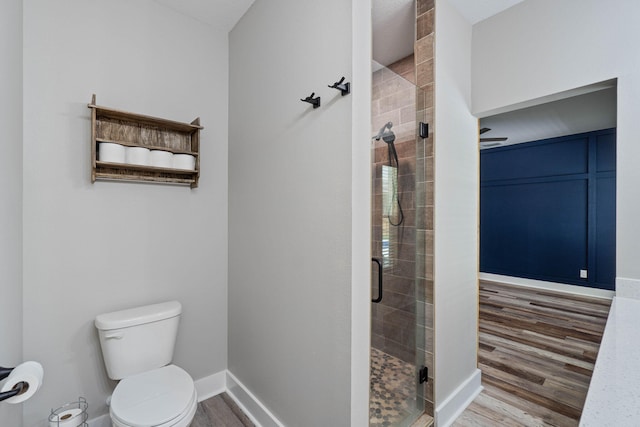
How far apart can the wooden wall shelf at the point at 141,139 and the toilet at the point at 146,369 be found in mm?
814

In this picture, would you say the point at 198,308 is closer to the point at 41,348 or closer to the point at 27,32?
the point at 41,348

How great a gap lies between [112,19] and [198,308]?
1.92 m

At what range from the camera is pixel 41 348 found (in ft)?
5.14

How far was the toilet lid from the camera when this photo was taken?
1.29 m

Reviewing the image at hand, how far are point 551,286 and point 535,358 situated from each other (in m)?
3.00

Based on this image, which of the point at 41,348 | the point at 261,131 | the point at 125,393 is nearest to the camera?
the point at 125,393

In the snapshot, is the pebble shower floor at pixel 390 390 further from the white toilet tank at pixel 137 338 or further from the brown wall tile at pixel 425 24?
the brown wall tile at pixel 425 24

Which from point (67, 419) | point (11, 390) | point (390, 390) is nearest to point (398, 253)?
point (390, 390)

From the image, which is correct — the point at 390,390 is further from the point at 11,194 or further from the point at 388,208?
the point at 11,194

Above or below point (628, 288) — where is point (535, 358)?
below

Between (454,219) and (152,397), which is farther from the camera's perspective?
(454,219)

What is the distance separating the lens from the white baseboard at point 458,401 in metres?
1.81

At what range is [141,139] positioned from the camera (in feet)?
6.26

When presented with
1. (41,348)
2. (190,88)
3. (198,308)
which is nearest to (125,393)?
(41,348)
